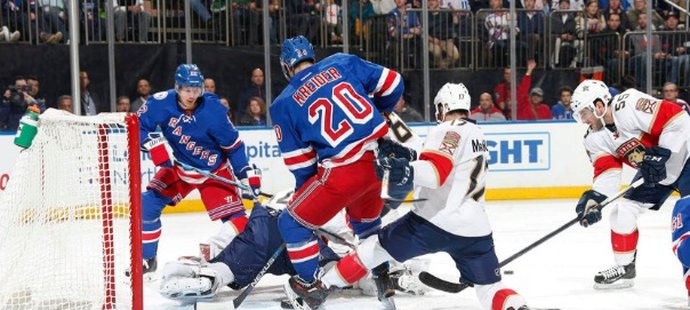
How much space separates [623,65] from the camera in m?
9.95

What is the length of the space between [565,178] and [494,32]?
1.47m

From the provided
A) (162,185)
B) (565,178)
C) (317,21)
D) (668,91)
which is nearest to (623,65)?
(668,91)

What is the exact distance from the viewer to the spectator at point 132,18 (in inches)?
350

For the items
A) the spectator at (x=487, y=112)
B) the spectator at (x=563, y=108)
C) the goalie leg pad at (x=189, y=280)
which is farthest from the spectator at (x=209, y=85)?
the goalie leg pad at (x=189, y=280)

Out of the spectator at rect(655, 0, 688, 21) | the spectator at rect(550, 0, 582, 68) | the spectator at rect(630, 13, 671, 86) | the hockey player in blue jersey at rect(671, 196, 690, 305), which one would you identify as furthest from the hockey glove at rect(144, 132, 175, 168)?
the spectator at rect(655, 0, 688, 21)

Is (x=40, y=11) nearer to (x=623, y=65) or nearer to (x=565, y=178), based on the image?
(x=565, y=178)

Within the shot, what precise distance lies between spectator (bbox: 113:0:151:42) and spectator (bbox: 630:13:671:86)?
421cm

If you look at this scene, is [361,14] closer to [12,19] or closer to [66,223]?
[12,19]

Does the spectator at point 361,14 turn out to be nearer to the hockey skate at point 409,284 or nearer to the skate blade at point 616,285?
the skate blade at point 616,285

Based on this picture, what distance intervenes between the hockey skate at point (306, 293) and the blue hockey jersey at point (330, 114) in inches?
17.9

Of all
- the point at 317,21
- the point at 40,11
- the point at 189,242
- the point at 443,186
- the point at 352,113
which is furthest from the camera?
the point at 317,21

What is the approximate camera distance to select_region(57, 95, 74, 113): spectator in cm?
833

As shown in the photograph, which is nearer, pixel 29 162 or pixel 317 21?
pixel 29 162

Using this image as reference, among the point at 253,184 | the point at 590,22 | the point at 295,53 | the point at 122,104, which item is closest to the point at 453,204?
the point at 295,53
